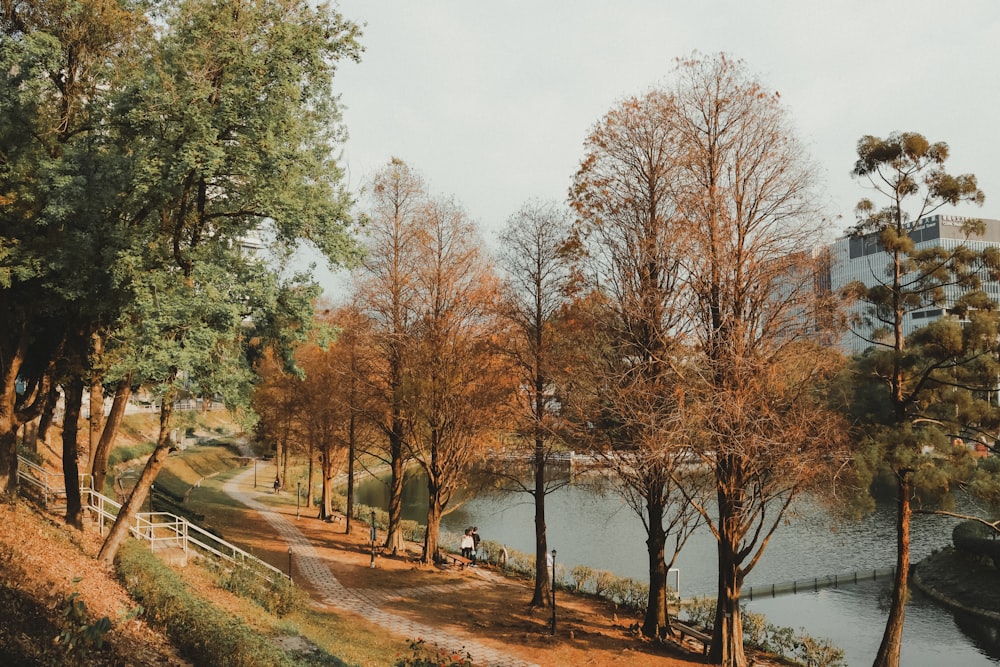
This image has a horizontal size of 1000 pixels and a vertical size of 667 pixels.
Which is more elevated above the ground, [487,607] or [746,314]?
[746,314]

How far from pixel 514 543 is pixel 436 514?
489 inches

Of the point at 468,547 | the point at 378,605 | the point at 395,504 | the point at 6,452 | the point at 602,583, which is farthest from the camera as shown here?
the point at 395,504

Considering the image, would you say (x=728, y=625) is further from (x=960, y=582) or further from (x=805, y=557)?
(x=805, y=557)

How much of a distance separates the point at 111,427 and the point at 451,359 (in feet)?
34.6

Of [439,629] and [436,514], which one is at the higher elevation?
[436,514]

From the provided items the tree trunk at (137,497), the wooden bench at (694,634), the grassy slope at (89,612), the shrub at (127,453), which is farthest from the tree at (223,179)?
the shrub at (127,453)

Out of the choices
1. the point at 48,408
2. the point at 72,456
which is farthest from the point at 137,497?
the point at 48,408

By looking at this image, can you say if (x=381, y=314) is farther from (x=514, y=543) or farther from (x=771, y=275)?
(x=514, y=543)

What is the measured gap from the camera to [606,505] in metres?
46.9

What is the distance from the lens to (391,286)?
25.1m

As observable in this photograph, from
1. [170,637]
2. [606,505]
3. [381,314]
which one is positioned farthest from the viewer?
[606,505]

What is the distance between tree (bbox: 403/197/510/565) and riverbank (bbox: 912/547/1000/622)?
20.9m

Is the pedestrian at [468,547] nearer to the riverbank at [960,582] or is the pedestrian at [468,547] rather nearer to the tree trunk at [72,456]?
the tree trunk at [72,456]

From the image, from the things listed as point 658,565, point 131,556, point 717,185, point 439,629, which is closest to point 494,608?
point 439,629
